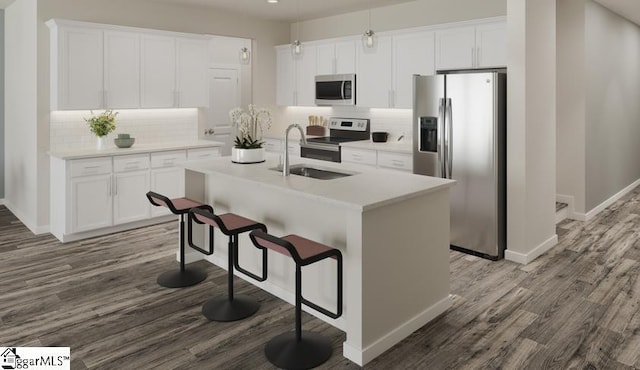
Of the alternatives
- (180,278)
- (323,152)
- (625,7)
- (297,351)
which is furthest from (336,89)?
(297,351)

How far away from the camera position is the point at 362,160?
611cm

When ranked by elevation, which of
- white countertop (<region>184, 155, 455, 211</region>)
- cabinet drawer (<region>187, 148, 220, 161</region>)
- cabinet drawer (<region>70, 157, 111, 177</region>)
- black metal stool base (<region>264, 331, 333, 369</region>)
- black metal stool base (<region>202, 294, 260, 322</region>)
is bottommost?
black metal stool base (<region>264, 331, 333, 369</region>)

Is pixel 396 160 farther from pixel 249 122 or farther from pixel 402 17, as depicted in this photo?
pixel 249 122

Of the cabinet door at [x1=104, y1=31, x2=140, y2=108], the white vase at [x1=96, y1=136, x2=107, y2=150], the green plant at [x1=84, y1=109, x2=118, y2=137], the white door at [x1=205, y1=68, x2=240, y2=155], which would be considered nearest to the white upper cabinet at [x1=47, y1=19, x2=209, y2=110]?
the cabinet door at [x1=104, y1=31, x2=140, y2=108]

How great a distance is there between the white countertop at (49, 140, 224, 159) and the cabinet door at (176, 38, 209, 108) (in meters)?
0.55

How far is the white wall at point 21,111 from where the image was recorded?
17.8ft

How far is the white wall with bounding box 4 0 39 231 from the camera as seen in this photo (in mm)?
5438

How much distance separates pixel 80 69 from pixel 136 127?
39.8 inches

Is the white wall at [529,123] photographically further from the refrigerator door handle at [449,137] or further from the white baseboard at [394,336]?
the white baseboard at [394,336]

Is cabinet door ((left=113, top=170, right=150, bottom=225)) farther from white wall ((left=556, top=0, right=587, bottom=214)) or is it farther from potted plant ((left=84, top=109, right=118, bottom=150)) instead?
white wall ((left=556, top=0, right=587, bottom=214))

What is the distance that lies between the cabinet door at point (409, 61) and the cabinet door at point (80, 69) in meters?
3.51

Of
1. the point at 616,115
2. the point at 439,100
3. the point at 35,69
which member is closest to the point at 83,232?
the point at 35,69

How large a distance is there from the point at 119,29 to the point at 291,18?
279 cm

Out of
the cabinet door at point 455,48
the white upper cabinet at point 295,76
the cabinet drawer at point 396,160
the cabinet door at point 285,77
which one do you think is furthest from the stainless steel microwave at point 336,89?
the cabinet door at point 455,48
